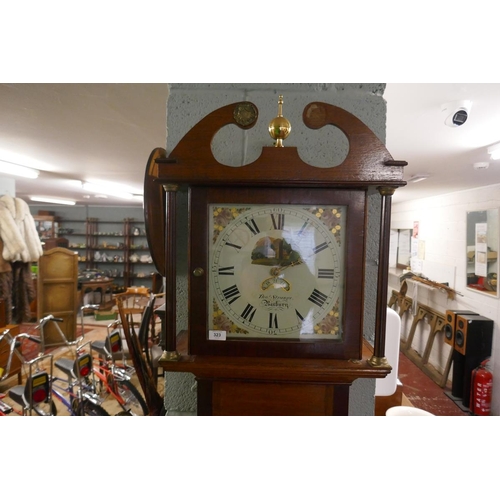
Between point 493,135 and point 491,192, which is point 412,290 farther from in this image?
point 493,135

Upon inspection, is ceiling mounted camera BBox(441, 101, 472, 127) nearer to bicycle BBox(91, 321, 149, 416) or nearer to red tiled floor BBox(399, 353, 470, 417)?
bicycle BBox(91, 321, 149, 416)

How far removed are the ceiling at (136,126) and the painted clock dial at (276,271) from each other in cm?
71

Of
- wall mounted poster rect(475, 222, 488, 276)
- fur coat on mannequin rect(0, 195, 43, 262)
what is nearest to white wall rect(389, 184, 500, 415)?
wall mounted poster rect(475, 222, 488, 276)

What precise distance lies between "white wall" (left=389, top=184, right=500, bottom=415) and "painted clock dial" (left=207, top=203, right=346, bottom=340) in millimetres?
2639

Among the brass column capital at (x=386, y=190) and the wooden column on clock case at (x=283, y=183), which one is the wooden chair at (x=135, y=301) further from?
the brass column capital at (x=386, y=190)

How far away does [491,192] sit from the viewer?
265cm

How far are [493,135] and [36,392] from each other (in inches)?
105

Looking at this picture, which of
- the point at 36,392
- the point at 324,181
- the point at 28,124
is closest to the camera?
the point at 324,181

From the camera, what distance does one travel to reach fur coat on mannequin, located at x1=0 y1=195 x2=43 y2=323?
2.99m

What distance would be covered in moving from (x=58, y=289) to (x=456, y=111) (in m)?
4.57

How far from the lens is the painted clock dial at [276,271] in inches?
22.0

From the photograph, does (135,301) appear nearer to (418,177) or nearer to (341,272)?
(418,177)

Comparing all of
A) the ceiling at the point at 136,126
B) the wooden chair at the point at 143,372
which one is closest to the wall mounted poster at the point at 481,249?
the ceiling at the point at 136,126
